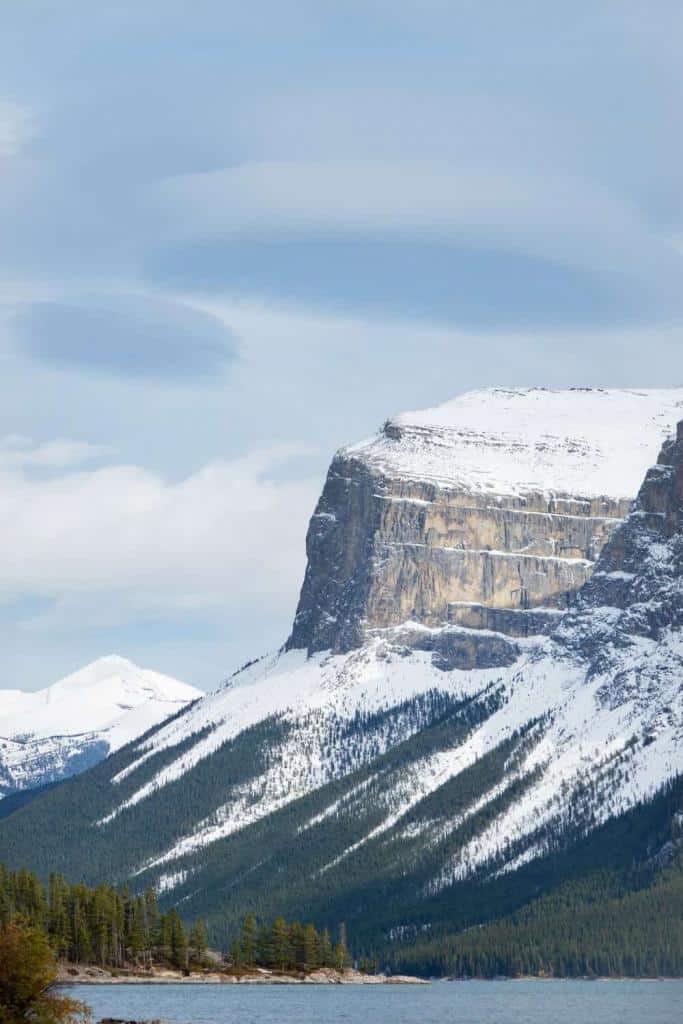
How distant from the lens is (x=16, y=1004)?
13638cm

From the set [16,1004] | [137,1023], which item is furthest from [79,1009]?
[137,1023]

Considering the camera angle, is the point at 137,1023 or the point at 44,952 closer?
the point at 44,952

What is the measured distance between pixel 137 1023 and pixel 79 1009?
4041 centimetres

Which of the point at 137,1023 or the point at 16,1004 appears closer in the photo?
the point at 16,1004

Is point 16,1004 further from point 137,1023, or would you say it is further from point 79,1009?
point 137,1023

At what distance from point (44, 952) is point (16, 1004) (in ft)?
11.4

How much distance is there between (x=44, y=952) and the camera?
136625 mm

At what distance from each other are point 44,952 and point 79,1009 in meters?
3.97

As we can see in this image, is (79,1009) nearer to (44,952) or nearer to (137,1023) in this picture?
(44,952)

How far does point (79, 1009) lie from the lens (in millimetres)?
135875

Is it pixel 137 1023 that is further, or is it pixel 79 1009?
pixel 137 1023

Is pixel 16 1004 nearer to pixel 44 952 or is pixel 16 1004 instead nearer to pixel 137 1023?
pixel 44 952

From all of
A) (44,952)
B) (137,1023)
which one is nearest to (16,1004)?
(44,952)
